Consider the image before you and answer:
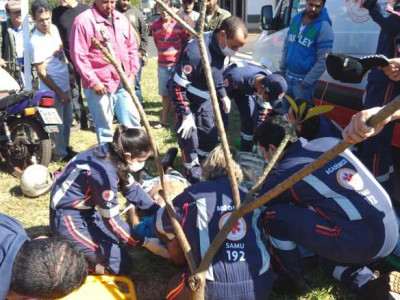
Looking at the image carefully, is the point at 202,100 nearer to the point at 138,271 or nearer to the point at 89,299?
the point at 138,271

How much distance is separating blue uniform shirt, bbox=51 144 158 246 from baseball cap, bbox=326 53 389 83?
58.4 inches

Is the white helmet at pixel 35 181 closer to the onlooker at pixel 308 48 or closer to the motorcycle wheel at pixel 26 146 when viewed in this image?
the motorcycle wheel at pixel 26 146

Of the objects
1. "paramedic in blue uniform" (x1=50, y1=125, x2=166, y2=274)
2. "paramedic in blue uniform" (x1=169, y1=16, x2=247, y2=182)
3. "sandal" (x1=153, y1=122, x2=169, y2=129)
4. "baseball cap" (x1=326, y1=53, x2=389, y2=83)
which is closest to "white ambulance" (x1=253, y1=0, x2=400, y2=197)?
"baseball cap" (x1=326, y1=53, x2=389, y2=83)

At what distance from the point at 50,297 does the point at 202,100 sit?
2552 mm

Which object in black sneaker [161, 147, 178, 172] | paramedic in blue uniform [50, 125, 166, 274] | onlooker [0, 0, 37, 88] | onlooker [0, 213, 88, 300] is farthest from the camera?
onlooker [0, 0, 37, 88]

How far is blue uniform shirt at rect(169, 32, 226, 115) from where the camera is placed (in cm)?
358

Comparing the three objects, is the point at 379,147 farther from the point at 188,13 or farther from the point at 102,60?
the point at 188,13

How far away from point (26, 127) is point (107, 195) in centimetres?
213

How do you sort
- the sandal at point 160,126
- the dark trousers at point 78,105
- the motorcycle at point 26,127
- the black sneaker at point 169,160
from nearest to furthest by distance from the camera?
the motorcycle at point 26,127
the black sneaker at point 169,160
the dark trousers at point 78,105
the sandal at point 160,126

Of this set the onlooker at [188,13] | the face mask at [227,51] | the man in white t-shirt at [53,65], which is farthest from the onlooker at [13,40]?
the face mask at [227,51]

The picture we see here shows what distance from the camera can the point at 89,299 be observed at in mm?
2238

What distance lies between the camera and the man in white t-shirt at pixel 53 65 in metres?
4.23

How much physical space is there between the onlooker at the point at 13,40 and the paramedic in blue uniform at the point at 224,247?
403 centimetres

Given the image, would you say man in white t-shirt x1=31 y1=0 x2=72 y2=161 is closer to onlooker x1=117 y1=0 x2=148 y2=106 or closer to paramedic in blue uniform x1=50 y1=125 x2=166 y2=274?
onlooker x1=117 y1=0 x2=148 y2=106
